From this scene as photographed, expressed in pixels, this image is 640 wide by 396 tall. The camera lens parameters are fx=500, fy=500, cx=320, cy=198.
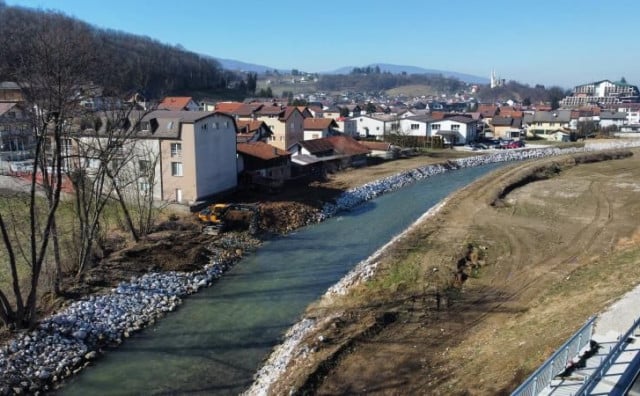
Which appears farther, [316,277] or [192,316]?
[316,277]

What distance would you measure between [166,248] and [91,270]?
295cm

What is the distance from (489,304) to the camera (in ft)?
43.9

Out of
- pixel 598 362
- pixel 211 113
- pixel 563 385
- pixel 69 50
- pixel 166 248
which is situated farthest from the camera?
pixel 211 113

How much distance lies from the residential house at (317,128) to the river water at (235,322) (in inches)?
902

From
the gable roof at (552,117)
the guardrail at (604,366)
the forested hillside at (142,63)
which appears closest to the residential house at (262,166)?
the forested hillside at (142,63)

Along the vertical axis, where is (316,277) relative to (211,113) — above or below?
below

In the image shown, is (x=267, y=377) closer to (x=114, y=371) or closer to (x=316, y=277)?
(x=114, y=371)

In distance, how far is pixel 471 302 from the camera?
1359 centimetres

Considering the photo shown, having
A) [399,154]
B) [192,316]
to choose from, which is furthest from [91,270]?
[399,154]

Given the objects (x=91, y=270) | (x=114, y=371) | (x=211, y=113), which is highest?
(x=211, y=113)

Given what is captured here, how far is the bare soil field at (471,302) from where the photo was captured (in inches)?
386

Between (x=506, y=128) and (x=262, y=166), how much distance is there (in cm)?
4508

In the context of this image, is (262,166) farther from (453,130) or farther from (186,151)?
(453,130)

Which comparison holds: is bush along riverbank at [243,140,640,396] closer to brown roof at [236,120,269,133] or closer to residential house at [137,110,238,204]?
residential house at [137,110,238,204]
